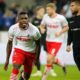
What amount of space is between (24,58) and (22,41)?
385mm

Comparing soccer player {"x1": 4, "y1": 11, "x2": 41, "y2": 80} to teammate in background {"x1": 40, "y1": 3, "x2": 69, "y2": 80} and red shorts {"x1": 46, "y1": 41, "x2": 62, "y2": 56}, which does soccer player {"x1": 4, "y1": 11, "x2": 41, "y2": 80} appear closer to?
red shorts {"x1": 46, "y1": 41, "x2": 62, "y2": 56}

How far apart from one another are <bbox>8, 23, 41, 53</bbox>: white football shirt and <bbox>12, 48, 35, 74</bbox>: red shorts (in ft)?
0.30

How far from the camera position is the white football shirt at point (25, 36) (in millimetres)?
11641

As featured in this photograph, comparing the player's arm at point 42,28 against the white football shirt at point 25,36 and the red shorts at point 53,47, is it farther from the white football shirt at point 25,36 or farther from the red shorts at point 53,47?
the white football shirt at point 25,36

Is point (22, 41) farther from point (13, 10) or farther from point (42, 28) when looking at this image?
point (13, 10)

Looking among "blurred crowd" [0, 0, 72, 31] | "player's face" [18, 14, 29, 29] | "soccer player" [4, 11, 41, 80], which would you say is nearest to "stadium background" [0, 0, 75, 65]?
"blurred crowd" [0, 0, 72, 31]

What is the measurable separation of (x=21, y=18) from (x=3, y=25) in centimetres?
1216

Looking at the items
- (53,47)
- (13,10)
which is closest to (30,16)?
(13,10)

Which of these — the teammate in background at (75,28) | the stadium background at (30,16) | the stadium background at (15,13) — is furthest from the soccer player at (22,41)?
the stadium background at (15,13)

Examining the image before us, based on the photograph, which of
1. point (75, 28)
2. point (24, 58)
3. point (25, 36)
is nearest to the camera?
point (25, 36)

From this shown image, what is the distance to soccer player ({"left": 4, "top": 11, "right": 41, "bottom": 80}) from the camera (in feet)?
37.8

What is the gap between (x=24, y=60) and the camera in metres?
11.8

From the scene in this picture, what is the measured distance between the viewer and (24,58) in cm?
1178

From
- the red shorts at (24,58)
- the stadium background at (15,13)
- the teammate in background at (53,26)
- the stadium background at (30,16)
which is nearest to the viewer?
the red shorts at (24,58)
